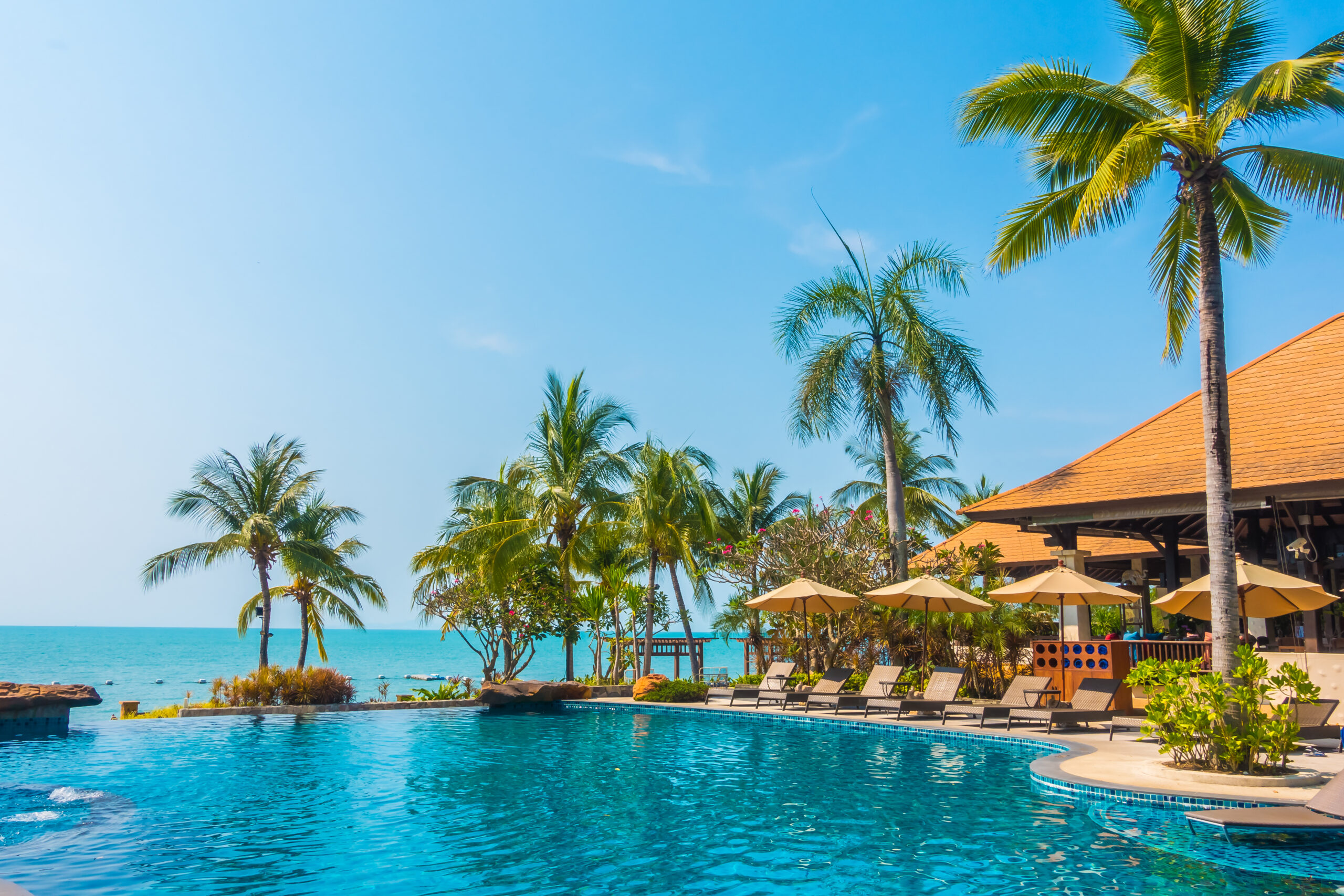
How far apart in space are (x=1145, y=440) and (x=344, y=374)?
20.1 meters

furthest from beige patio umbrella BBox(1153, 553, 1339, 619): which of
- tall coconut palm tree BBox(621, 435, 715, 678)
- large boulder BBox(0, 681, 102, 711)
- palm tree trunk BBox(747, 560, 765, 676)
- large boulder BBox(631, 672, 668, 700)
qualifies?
large boulder BBox(0, 681, 102, 711)

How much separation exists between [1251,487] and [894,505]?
23.9 feet

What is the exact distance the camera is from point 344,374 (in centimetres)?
2606

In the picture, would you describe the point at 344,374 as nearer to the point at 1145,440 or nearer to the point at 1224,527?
the point at 1145,440

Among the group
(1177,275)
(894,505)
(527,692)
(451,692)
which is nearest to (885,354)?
(894,505)

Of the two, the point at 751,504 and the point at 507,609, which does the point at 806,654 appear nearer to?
the point at 507,609

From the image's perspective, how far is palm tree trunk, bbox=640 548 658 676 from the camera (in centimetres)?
2281

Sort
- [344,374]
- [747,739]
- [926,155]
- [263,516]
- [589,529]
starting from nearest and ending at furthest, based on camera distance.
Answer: [747,739] < [926,155] < [263,516] < [589,529] < [344,374]

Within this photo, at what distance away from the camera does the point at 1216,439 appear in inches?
378

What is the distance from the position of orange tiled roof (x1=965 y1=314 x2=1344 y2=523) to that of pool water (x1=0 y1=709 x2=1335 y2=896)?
4842 mm

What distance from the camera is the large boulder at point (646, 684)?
63.5 ft

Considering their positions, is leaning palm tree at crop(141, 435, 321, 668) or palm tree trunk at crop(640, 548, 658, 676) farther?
palm tree trunk at crop(640, 548, 658, 676)

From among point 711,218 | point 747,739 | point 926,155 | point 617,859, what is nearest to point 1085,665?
point 747,739

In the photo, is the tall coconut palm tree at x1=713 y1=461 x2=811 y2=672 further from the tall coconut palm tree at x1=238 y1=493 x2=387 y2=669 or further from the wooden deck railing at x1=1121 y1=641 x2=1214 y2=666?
the wooden deck railing at x1=1121 y1=641 x2=1214 y2=666
